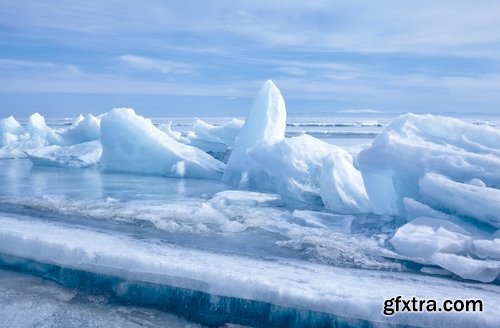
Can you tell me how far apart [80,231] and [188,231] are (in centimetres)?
105

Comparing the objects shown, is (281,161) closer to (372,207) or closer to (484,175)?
(372,207)

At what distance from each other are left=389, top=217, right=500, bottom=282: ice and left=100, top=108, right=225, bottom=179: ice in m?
5.96

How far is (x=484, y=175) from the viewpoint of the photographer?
479cm

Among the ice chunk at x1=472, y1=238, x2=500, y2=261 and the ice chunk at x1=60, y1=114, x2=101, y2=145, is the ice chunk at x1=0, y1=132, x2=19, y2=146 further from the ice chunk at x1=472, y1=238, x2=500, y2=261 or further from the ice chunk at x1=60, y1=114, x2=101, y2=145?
the ice chunk at x1=472, y1=238, x2=500, y2=261

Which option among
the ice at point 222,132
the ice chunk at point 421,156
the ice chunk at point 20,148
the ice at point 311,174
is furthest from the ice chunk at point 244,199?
the ice chunk at point 20,148

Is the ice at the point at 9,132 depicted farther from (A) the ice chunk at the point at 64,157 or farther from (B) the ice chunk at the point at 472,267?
(B) the ice chunk at the point at 472,267

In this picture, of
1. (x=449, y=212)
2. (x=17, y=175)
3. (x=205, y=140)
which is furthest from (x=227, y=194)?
(x=205, y=140)

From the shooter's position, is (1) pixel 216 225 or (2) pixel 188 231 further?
(1) pixel 216 225

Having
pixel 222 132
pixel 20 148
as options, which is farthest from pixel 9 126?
pixel 222 132

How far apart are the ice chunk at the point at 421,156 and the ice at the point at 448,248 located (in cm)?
81

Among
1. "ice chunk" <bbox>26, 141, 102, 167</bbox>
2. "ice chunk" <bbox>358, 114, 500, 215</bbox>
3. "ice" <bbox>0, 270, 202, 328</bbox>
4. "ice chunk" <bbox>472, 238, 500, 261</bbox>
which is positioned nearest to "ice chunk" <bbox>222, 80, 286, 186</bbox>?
"ice chunk" <bbox>358, 114, 500, 215</bbox>

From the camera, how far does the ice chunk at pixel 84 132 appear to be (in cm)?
1349

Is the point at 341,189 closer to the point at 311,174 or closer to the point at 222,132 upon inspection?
the point at 311,174

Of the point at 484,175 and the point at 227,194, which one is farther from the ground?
the point at 484,175
